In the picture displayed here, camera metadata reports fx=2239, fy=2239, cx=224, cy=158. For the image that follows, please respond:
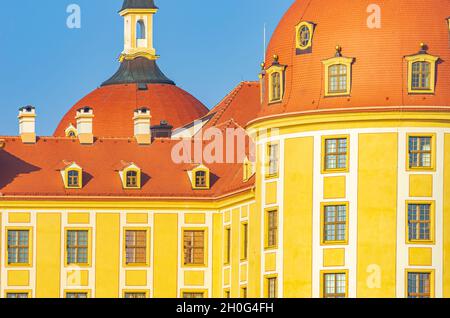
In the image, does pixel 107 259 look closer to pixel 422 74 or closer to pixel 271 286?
pixel 271 286

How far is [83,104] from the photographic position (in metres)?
146

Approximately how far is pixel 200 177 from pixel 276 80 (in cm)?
1388

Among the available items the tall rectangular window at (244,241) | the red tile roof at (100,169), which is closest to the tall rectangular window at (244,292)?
the tall rectangular window at (244,241)

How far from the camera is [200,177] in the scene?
112 m

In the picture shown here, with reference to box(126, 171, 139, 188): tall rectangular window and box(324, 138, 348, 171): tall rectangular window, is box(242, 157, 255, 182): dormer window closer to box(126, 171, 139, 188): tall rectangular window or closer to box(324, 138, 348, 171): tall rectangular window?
box(126, 171, 139, 188): tall rectangular window

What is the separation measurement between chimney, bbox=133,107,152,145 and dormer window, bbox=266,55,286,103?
17079 mm

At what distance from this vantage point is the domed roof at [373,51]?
95.2m

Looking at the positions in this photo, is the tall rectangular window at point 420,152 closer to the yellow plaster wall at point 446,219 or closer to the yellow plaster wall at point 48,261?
the yellow plaster wall at point 446,219

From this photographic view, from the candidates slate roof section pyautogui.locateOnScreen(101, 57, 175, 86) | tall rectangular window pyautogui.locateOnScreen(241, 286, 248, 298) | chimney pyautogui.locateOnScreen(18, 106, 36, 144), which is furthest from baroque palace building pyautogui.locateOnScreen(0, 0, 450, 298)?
slate roof section pyautogui.locateOnScreen(101, 57, 175, 86)

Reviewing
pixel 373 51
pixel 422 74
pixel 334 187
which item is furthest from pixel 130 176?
pixel 422 74

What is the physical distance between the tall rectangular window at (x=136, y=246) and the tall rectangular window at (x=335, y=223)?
56.7 feet

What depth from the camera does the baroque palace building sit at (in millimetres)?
94688
